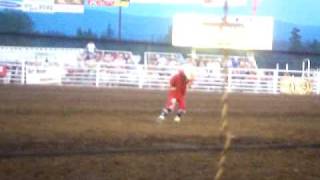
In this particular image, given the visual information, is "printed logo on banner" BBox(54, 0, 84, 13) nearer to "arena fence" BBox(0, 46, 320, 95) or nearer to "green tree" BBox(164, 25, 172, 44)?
"arena fence" BBox(0, 46, 320, 95)

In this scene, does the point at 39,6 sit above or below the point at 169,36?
above

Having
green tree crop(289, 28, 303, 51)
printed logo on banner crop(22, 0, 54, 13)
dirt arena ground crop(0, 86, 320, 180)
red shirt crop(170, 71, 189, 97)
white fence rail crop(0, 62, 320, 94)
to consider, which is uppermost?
printed logo on banner crop(22, 0, 54, 13)

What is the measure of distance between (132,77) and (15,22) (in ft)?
144

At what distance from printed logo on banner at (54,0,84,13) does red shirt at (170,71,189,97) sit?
3966 centimetres

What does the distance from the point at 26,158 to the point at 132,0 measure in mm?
47072

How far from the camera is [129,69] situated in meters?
47.4

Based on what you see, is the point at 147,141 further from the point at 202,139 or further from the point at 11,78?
the point at 11,78

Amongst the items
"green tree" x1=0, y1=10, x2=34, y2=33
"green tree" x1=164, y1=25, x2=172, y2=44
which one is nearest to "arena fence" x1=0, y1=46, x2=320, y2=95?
"green tree" x1=164, y1=25, x2=172, y2=44

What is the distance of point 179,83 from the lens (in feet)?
64.4

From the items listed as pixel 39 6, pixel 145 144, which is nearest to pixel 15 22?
pixel 39 6

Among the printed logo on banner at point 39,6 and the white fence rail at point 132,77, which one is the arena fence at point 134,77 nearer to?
the white fence rail at point 132,77

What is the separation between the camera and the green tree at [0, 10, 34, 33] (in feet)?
283

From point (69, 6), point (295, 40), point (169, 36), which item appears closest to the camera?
point (69, 6)

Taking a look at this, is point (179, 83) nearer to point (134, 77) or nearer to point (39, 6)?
point (134, 77)
